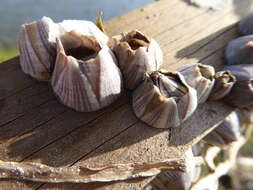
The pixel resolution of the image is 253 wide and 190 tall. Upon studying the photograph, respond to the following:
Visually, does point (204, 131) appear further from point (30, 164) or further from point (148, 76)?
point (30, 164)

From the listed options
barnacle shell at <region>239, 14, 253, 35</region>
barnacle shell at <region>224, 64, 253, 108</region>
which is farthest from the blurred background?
barnacle shell at <region>224, 64, 253, 108</region>

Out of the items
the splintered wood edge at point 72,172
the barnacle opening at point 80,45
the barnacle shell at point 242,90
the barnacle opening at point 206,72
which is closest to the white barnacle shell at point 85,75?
the barnacle opening at point 80,45

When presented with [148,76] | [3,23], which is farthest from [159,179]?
[3,23]

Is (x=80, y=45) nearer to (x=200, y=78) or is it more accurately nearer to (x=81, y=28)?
(x=81, y=28)

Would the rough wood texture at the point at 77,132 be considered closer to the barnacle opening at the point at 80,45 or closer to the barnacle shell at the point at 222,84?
the barnacle shell at the point at 222,84

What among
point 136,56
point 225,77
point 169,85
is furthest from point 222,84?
point 136,56
